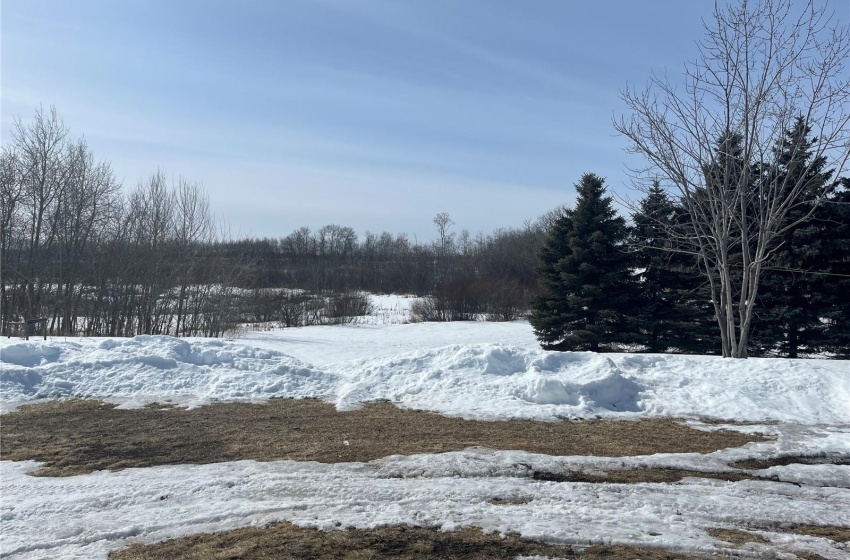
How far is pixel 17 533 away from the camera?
169 inches

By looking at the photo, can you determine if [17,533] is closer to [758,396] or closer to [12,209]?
[758,396]

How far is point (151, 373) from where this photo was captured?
1043cm

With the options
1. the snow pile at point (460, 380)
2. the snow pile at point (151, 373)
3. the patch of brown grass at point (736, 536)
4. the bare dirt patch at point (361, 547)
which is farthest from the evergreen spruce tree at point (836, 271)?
the bare dirt patch at point (361, 547)

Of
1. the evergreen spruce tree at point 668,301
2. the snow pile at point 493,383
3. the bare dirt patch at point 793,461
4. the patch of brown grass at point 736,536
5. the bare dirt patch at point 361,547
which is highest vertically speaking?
the evergreen spruce tree at point 668,301

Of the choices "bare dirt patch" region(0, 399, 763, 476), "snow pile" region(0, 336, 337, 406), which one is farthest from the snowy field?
"bare dirt patch" region(0, 399, 763, 476)

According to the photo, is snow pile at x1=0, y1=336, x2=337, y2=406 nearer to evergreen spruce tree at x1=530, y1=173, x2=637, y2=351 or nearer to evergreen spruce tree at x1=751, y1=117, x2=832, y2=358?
evergreen spruce tree at x1=530, y1=173, x2=637, y2=351

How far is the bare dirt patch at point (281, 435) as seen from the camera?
639cm

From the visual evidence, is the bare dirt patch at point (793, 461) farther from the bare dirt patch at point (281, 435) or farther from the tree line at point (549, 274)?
the tree line at point (549, 274)

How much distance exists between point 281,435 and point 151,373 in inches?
173

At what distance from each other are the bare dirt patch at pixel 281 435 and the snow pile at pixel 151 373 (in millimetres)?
650

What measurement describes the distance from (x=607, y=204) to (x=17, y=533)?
21410 millimetres

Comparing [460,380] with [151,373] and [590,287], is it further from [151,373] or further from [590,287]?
[590,287]

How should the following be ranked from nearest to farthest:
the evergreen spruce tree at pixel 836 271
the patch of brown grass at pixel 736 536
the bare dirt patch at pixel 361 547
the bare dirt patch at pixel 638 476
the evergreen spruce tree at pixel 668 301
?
the bare dirt patch at pixel 361 547 < the patch of brown grass at pixel 736 536 < the bare dirt patch at pixel 638 476 < the evergreen spruce tree at pixel 836 271 < the evergreen spruce tree at pixel 668 301

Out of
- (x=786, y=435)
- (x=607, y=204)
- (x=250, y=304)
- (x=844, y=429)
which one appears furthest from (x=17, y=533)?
(x=250, y=304)
